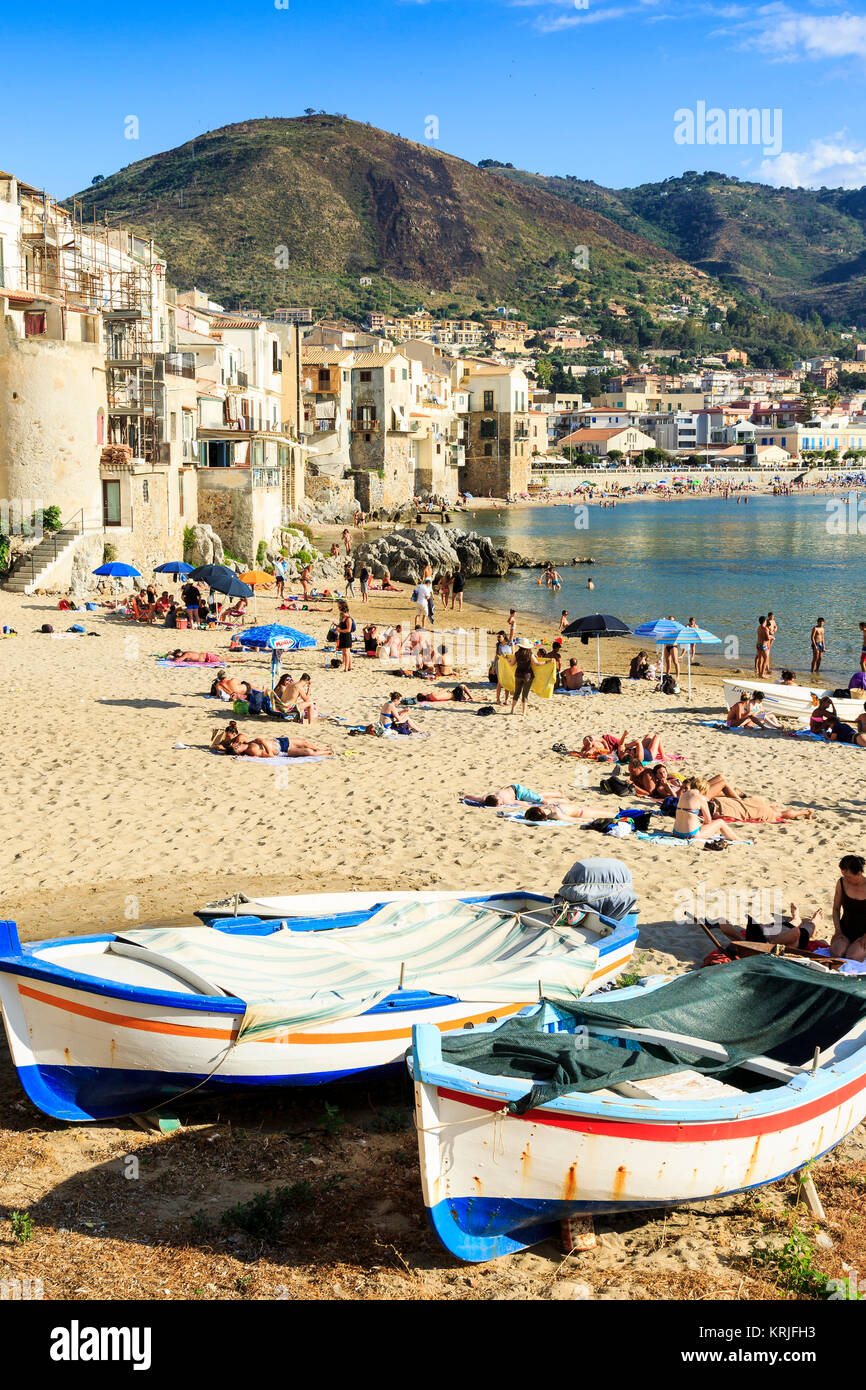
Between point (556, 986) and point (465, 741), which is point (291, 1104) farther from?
point (465, 741)

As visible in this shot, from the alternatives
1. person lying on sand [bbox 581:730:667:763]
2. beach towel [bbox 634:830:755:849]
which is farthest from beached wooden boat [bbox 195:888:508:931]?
person lying on sand [bbox 581:730:667:763]

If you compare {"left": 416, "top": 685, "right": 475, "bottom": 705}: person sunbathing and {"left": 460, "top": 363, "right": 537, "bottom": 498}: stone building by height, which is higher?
{"left": 460, "top": 363, "right": 537, "bottom": 498}: stone building

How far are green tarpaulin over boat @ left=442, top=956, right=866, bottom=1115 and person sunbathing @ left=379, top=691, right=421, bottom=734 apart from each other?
10141 mm

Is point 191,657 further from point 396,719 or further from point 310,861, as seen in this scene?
point 310,861

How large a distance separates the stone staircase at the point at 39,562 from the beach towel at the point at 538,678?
14860mm

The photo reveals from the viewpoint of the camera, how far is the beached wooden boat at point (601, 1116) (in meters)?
5.79

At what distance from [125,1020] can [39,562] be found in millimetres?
25856

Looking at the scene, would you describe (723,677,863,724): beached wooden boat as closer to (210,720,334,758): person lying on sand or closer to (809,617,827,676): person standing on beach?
(809,617,827,676): person standing on beach

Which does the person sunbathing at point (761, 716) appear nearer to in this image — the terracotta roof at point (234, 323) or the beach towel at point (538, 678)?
the beach towel at point (538, 678)

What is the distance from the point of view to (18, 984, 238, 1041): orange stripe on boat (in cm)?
698

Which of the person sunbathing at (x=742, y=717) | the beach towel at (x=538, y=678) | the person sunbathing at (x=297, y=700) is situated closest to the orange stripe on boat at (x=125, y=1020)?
the person sunbathing at (x=297, y=700)

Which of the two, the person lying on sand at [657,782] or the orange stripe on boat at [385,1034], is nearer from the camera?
the orange stripe on boat at [385,1034]

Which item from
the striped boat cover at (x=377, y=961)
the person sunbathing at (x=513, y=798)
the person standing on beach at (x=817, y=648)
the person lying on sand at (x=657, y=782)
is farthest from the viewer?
the person standing on beach at (x=817, y=648)

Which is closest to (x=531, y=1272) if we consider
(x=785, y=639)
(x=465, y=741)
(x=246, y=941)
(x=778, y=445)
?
(x=246, y=941)
